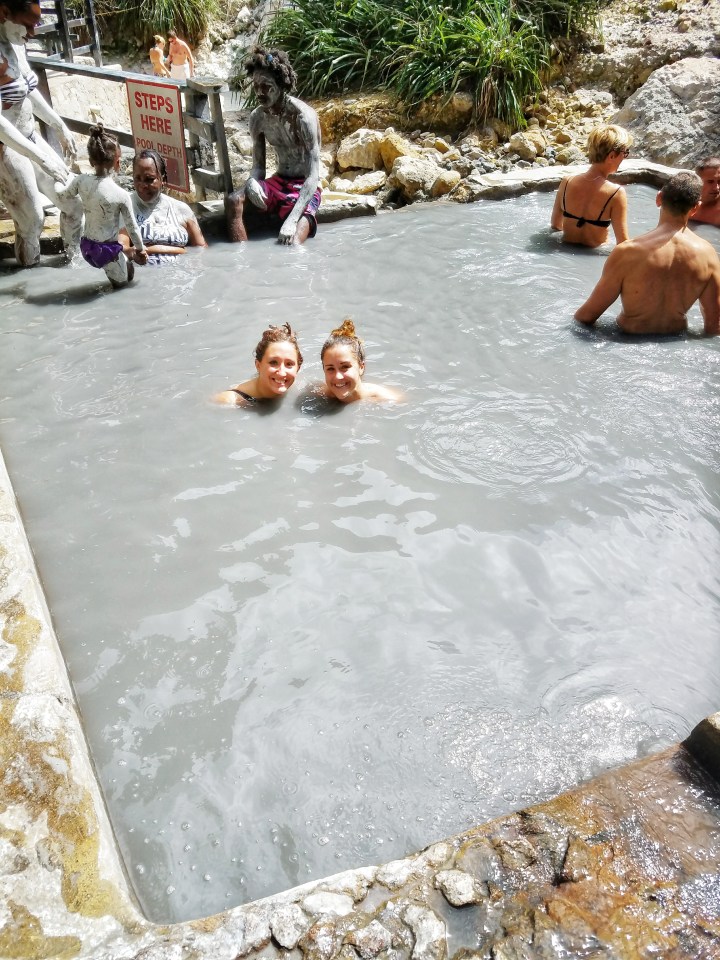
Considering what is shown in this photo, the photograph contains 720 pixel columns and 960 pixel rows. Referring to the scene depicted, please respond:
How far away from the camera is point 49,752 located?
2211mm

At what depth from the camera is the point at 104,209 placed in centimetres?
559

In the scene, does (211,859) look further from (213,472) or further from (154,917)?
(213,472)

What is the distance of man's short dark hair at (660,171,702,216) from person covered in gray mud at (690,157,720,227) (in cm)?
237

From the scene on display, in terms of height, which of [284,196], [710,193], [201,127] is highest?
[201,127]

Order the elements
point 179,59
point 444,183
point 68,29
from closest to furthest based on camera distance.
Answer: point 444,183 < point 68,29 < point 179,59

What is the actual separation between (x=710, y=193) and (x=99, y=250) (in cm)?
532

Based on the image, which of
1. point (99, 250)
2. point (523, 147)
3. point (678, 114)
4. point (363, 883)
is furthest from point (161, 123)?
point (363, 883)

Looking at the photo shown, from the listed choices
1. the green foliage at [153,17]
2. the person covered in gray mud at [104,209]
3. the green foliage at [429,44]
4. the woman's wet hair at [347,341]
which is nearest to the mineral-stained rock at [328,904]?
the woman's wet hair at [347,341]

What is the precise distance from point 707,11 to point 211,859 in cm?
1209

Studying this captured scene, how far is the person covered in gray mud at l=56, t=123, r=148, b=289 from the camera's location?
547cm

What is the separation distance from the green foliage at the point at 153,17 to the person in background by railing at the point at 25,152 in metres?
9.73

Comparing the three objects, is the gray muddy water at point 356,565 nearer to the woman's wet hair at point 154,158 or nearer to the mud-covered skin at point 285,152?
the woman's wet hair at point 154,158

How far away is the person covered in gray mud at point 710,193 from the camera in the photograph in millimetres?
6930

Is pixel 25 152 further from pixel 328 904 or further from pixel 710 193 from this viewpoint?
pixel 710 193
